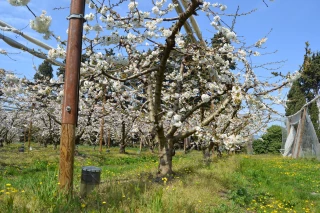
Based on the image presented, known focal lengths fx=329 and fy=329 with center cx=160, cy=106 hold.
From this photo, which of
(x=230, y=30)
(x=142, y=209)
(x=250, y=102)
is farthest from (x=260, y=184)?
(x=142, y=209)

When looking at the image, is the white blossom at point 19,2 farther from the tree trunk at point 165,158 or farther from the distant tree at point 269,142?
the distant tree at point 269,142

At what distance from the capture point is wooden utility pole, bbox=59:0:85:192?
12.5 ft

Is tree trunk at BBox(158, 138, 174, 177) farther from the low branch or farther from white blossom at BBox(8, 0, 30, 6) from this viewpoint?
white blossom at BBox(8, 0, 30, 6)

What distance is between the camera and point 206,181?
265 inches

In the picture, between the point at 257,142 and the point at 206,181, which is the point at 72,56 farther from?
the point at 257,142

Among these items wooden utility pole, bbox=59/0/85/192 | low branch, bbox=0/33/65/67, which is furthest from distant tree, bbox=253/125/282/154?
wooden utility pole, bbox=59/0/85/192

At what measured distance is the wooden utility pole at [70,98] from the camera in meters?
3.80

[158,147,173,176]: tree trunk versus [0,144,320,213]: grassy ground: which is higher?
[158,147,173,176]: tree trunk

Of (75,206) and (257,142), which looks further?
(257,142)

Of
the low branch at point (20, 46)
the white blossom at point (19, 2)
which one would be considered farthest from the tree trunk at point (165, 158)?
the white blossom at point (19, 2)

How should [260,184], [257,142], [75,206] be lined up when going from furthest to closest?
[257,142] → [260,184] → [75,206]

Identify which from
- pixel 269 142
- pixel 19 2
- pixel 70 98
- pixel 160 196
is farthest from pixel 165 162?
pixel 269 142

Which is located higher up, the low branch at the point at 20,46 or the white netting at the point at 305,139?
the low branch at the point at 20,46

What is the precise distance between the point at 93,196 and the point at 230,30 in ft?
10.1
